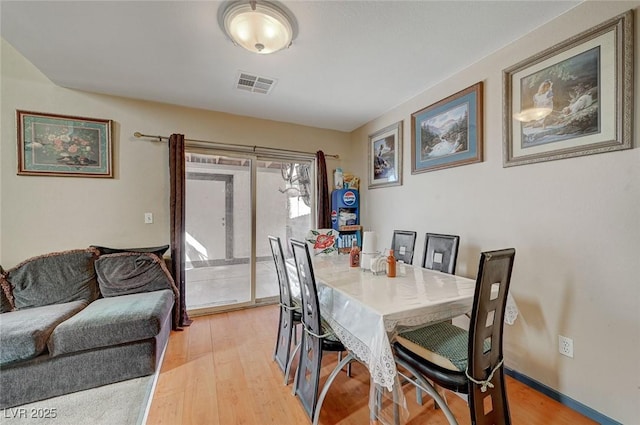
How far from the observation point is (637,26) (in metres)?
1.44

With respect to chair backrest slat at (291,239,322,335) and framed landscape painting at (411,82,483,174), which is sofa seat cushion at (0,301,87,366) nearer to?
chair backrest slat at (291,239,322,335)

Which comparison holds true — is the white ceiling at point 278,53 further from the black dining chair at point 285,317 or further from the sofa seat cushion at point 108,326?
the sofa seat cushion at point 108,326

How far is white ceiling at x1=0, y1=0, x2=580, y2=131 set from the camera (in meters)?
1.66

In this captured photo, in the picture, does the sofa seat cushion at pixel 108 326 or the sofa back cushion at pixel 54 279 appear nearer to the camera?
the sofa seat cushion at pixel 108 326

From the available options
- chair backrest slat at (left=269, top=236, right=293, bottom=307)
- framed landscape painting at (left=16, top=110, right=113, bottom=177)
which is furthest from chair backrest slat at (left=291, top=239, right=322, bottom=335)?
framed landscape painting at (left=16, top=110, right=113, bottom=177)

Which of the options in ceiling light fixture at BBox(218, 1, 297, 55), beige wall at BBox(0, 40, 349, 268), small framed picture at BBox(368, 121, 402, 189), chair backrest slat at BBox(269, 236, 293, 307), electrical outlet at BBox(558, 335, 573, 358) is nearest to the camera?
ceiling light fixture at BBox(218, 1, 297, 55)

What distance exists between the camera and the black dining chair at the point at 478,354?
1180 mm

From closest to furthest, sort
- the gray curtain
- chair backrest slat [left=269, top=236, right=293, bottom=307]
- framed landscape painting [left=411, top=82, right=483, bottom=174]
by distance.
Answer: chair backrest slat [left=269, top=236, right=293, bottom=307]
framed landscape painting [left=411, top=82, right=483, bottom=174]
the gray curtain

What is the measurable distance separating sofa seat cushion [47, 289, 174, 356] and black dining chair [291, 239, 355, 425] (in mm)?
1209

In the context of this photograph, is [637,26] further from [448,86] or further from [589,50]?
[448,86]

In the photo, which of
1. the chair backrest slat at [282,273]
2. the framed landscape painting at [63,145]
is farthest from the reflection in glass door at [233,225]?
the chair backrest slat at [282,273]

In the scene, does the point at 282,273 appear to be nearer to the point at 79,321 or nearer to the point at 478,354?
the point at 478,354

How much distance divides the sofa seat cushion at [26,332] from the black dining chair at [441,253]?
9.51 feet

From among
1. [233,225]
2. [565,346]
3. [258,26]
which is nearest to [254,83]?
[258,26]
